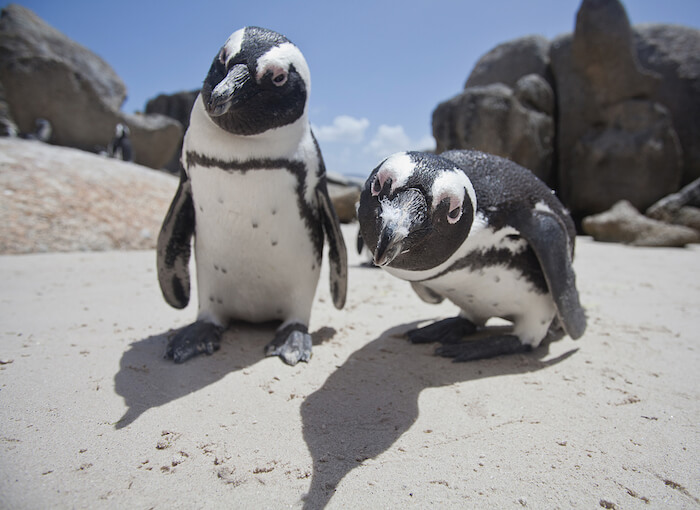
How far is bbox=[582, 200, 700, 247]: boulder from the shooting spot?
588 centimetres

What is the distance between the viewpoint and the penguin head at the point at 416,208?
4.16ft

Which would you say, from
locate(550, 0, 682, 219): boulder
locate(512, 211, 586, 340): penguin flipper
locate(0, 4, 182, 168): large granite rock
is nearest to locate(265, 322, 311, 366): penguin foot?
locate(512, 211, 586, 340): penguin flipper

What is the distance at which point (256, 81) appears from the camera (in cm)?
160

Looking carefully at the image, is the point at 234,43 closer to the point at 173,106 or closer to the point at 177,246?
the point at 177,246

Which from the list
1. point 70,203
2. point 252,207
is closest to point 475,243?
point 252,207

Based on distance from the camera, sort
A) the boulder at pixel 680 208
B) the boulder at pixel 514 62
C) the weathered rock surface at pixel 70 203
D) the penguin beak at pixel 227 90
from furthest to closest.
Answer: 1. the boulder at pixel 514 62
2. the boulder at pixel 680 208
3. the weathered rock surface at pixel 70 203
4. the penguin beak at pixel 227 90

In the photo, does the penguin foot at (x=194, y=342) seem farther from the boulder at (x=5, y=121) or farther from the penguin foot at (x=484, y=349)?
the boulder at (x=5, y=121)

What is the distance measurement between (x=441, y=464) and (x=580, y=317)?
1.03m

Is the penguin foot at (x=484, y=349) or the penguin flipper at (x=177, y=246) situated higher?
the penguin flipper at (x=177, y=246)

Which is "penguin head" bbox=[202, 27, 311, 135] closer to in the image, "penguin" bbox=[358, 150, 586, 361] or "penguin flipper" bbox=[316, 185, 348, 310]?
"penguin flipper" bbox=[316, 185, 348, 310]

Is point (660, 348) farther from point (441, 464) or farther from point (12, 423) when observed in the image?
point (12, 423)

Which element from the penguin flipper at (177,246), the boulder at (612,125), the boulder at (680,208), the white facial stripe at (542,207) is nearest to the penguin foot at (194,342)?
the penguin flipper at (177,246)

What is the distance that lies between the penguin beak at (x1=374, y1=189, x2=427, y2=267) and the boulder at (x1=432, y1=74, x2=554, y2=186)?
25.1 ft

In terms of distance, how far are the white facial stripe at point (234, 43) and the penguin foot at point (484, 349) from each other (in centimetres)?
144
